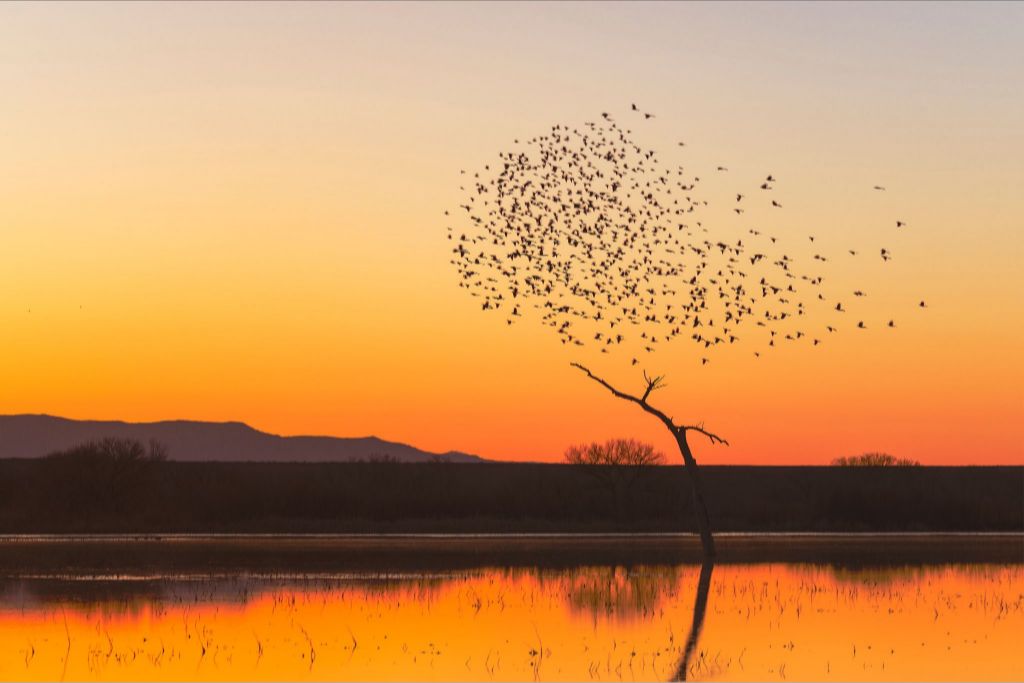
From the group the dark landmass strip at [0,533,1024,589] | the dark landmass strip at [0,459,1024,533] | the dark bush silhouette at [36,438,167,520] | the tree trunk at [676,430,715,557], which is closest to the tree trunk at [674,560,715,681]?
the tree trunk at [676,430,715,557]

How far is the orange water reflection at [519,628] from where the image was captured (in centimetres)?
2333

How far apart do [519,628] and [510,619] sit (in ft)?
5.22

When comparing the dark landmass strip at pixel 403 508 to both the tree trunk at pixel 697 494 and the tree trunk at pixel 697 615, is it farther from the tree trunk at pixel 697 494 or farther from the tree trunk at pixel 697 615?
the tree trunk at pixel 697 615

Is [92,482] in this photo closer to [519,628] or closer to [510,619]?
[510,619]

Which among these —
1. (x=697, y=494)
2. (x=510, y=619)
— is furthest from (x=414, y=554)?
(x=510, y=619)

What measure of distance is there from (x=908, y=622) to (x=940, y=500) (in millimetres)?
48047

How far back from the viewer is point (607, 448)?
8612 cm

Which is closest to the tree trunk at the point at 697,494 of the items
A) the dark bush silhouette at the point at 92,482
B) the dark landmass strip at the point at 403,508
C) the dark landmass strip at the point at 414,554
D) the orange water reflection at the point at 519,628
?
the dark landmass strip at the point at 414,554

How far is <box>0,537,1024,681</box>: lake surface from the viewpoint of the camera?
23.5 metres

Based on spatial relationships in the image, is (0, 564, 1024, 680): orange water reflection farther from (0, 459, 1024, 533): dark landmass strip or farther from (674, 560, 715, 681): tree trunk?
(0, 459, 1024, 533): dark landmass strip

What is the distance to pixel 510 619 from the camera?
30703 mm

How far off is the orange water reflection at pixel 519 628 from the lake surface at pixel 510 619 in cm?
5

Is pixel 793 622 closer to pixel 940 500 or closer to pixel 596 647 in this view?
pixel 596 647

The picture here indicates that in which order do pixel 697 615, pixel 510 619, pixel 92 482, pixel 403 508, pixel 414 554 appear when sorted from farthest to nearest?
pixel 403 508 < pixel 92 482 < pixel 414 554 < pixel 697 615 < pixel 510 619
